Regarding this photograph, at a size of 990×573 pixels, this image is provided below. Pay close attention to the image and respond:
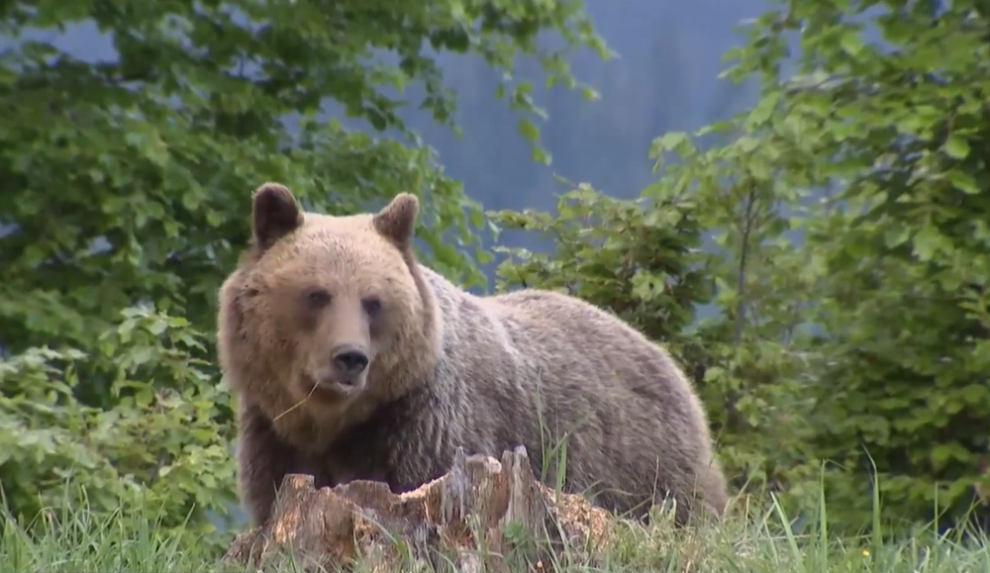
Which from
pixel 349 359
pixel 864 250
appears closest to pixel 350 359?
pixel 349 359

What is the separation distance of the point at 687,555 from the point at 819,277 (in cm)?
415

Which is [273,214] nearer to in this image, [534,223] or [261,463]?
[261,463]

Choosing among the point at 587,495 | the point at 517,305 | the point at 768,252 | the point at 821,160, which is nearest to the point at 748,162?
the point at 821,160

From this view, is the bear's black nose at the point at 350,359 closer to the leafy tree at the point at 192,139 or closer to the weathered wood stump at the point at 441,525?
the weathered wood stump at the point at 441,525

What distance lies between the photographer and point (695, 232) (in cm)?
734

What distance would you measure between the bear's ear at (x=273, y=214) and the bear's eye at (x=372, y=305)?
0.41 meters

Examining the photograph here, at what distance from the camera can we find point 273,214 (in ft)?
14.0

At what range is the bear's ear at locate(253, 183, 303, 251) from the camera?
167 inches

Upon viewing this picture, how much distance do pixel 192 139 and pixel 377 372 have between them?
4.50m

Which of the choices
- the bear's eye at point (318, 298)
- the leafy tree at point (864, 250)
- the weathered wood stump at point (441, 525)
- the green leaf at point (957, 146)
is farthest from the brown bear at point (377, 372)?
the green leaf at point (957, 146)

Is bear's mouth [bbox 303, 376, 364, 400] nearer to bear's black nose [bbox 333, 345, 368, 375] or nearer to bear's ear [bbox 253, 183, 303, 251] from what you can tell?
bear's black nose [bbox 333, 345, 368, 375]

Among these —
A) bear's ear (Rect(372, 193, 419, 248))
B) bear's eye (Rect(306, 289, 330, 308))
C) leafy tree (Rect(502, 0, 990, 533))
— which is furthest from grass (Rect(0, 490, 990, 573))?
leafy tree (Rect(502, 0, 990, 533))

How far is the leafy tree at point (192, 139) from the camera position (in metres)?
7.88

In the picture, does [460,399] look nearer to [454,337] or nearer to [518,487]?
[454,337]
